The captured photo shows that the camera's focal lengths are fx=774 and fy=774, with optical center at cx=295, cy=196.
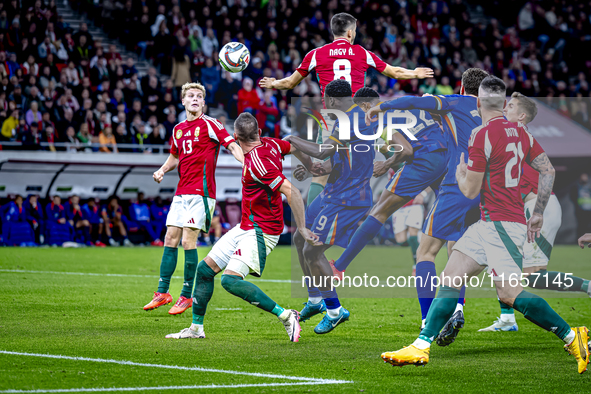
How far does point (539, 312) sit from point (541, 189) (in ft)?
5.06

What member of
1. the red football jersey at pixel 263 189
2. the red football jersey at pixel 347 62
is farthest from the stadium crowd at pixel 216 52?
the red football jersey at pixel 263 189

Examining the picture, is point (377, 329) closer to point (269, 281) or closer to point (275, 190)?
point (275, 190)

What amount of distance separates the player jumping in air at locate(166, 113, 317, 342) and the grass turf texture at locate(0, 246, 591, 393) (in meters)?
0.31

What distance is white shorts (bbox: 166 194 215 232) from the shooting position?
8.80 m

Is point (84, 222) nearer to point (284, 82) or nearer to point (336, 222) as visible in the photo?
point (284, 82)

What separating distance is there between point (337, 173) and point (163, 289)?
7.79ft

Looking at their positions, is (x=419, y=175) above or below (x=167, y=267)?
above

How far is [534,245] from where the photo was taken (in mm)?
7832

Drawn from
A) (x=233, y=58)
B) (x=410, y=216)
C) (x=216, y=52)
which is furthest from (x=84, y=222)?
(x=233, y=58)

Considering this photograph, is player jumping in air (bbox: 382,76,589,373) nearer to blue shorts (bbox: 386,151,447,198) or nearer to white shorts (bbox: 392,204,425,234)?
blue shorts (bbox: 386,151,447,198)

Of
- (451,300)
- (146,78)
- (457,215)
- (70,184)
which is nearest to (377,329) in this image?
(457,215)

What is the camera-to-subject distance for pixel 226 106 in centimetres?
2158

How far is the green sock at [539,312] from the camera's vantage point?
19.3ft

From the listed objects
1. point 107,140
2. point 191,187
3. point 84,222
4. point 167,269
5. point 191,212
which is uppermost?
point 191,187
